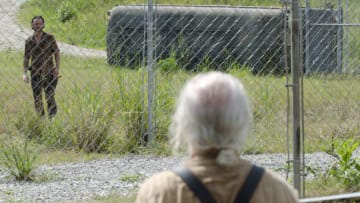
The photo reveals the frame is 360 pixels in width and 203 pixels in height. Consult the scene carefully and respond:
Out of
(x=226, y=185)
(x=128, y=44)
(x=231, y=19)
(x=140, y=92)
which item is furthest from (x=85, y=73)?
(x=226, y=185)

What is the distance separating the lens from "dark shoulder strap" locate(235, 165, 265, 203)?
113 inches

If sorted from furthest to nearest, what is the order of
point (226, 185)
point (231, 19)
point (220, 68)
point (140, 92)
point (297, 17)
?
point (231, 19)
point (220, 68)
point (140, 92)
point (297, 17)
point (226, 185)

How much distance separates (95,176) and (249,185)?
5.72 meters

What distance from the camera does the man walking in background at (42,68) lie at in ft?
30.2

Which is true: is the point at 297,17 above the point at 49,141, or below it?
above

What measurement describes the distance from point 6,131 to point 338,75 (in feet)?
15.0

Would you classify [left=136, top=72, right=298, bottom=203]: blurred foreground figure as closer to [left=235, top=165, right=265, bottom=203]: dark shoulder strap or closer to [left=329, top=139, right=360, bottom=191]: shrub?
[left=235, top=165, right=265, bottom=203]: dark shoulder strap

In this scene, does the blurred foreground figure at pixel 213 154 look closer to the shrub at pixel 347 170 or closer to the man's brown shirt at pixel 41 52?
the shrub at pixel 347 170

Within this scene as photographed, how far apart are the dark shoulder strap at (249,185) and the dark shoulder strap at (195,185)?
3.8 inches

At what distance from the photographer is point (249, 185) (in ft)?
9.45

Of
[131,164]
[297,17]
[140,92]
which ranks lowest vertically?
[131,164]

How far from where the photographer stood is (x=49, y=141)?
896 centimetres

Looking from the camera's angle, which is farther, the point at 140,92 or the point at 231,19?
the point at 231,19

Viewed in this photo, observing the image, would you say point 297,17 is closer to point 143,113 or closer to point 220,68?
point 143,113
